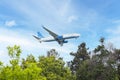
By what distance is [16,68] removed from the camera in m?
30.9

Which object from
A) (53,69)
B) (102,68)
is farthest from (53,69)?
(102,68)

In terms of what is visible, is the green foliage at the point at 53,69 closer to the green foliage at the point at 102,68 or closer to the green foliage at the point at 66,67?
the green foliage at the point at 66,67

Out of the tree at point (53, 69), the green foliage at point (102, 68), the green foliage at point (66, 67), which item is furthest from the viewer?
the green foliage at point (102, 68)

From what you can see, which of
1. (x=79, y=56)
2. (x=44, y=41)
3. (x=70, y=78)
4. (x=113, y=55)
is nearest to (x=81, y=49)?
(x=79, y=56)

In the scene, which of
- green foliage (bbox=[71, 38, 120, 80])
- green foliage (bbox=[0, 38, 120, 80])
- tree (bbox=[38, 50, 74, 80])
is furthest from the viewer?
green foliage (bbox=[71, 38, 120, 80])

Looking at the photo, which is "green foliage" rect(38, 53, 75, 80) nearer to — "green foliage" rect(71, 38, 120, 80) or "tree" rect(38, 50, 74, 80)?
"tree" rect(38, 50, 74, 80)

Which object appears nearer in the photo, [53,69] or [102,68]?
[53,69]

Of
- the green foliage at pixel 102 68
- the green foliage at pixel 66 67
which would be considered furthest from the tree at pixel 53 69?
the green foliage at pixel 102 68

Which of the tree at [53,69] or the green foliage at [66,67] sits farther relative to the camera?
the tree at [53,69]

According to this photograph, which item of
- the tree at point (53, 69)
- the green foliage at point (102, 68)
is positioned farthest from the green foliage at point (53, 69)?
the green foliage at point (102, 68)

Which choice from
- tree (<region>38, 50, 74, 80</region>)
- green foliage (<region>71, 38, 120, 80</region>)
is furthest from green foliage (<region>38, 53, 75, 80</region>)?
green foliage (<region>71, 38, 120, 80</region>)

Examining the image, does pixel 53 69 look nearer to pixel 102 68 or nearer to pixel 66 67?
pixel 66 67

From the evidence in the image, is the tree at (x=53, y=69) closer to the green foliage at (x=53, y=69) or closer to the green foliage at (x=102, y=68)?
the green foliage at (x=53, y=69)

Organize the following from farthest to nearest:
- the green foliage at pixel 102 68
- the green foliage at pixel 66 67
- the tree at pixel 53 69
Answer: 1. the green foliage at pixel 102 68
2. the tree at pixel 53 69
3. the green foliage at pixel 66 67
